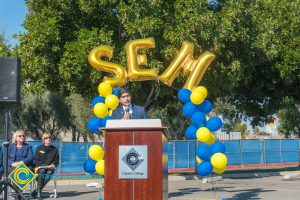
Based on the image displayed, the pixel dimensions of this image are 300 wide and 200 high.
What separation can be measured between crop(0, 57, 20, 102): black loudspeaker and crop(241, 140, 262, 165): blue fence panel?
20.5m

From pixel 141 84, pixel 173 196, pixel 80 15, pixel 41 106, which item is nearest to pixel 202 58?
pixel 173 196

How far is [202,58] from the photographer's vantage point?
10.7m

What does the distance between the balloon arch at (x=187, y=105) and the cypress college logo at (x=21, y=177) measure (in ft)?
4.00

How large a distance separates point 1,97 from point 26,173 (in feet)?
6.28

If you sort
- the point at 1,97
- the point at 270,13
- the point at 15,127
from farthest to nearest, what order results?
1. the point at 15,127
2. the point at 270,13
3. the point at 1,97

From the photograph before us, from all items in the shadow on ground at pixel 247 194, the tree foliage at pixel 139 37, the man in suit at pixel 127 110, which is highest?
the tree foliage at pixel 139 37

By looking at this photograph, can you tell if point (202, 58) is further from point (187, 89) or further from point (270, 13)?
point (270, 13)

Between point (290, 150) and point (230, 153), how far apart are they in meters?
4.97

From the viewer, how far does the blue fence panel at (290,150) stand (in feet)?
96.5

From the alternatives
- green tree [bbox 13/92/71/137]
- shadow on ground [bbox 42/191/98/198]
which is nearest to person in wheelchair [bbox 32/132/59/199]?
shadow on ground [bbox 42/191/98/198]

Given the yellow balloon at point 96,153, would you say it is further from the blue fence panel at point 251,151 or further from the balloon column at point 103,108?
the blue fence panel at point 251,151

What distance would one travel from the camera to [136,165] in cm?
652

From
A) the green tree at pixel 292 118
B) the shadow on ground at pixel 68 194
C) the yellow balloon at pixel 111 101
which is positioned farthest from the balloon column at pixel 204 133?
the green tree at pixel 292 118

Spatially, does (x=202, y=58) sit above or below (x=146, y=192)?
above
